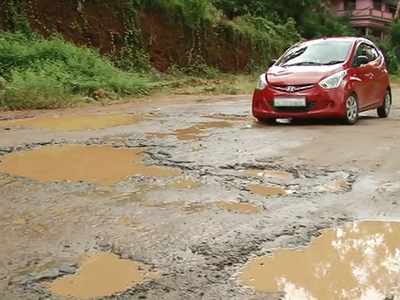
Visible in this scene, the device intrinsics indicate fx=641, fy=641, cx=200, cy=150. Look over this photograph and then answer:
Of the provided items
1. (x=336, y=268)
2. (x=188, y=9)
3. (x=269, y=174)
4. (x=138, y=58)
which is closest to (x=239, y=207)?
(x=269, y=174)

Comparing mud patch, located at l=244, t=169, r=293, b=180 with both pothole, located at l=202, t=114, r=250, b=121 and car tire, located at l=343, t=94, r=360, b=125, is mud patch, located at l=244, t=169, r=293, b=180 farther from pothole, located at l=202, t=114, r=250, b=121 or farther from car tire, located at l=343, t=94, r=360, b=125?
pothole, located at l=202, t=114, r=250, b=121

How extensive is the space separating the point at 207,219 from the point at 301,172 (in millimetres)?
1841

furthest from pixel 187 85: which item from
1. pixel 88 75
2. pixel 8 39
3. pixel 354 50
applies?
pixel 354 50

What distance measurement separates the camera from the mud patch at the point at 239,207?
467 centimetres

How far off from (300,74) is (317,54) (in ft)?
3.31

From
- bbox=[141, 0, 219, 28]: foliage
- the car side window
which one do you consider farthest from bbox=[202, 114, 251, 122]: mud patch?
bbox=[141, 0, 219, 28]: foliage

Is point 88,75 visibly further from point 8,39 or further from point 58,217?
point 58,217

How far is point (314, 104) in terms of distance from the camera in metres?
9.79

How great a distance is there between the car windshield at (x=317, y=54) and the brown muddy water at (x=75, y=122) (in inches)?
112

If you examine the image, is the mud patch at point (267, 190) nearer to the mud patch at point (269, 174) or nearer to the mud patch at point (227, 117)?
the mud patch at point (269, 174)

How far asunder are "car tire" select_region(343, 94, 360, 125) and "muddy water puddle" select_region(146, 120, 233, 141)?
182 cm

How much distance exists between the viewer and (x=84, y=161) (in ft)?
21.8

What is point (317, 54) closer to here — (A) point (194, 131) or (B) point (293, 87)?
(B) point (293, 87)

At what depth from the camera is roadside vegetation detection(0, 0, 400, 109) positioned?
49.5 ft
